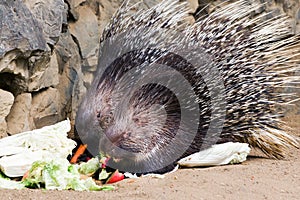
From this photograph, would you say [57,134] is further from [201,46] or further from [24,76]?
A: [201,46]

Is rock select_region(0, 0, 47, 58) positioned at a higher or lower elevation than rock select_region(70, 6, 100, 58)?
higher

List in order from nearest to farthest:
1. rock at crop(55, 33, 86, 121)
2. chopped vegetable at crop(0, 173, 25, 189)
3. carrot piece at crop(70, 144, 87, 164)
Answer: chopped vegetable at crop(0, 173, 25, 189) → carrot piece at crop(70, 144, 87, 164) → rock at crop(55, 33, 86, 121)

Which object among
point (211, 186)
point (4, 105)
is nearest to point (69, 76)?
point (4, 105)

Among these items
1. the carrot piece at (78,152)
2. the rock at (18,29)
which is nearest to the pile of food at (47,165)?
the carrot piece at (78,152)

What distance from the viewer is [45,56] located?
10.6 feet

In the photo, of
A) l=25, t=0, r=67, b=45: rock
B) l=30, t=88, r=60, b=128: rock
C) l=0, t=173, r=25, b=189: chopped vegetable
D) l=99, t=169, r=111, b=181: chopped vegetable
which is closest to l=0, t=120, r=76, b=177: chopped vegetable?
l=0, t=173, r=25, b=189: chopped vegetable

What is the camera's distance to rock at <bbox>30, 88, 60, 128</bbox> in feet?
11.4

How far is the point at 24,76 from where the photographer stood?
3.15 meters

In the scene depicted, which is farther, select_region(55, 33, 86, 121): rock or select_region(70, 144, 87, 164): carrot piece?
select_region(55, 33, 86, 121): rock

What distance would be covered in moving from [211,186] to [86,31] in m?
1.73

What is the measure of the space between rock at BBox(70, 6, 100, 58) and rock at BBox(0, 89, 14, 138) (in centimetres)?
108

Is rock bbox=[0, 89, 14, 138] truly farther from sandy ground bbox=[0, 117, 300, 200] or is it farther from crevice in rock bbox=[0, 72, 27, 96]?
sandy ground bbox=[0, 117, 300, 200]

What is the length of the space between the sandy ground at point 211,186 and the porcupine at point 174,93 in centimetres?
23

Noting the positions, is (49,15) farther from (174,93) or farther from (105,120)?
(174,93)
